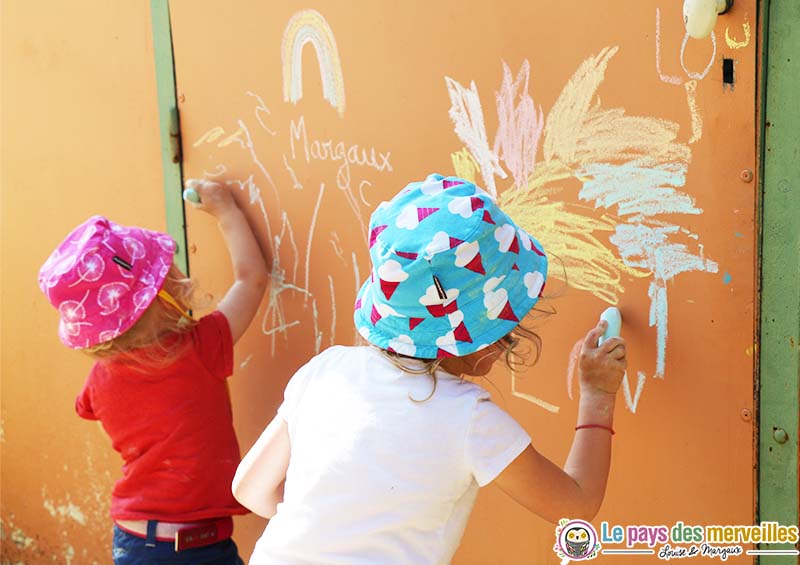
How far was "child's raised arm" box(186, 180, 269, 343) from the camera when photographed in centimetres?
265

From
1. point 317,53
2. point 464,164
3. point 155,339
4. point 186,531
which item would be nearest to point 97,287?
point 155,339

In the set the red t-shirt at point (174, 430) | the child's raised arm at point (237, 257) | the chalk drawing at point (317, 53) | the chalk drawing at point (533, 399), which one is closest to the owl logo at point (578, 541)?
the chalk drawing at point (533, 399)

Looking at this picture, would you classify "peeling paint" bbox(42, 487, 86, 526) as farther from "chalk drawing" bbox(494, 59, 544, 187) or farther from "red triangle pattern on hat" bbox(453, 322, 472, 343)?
"red triangle pattern on hat" bbox(453, 322, 472, 343)

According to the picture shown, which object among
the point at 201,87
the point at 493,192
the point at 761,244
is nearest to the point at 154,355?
the point at 201,87

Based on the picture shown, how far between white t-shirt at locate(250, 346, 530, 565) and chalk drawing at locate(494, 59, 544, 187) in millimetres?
624

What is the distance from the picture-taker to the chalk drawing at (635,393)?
2010 millimetres

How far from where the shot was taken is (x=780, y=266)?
69.7 inches

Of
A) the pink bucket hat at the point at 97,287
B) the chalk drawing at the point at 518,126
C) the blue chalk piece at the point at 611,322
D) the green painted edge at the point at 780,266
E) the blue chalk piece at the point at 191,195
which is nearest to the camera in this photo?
the green painted edge at the point at 780,266

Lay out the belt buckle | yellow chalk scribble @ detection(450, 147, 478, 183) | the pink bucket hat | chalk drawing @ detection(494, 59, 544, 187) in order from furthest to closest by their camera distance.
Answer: the belt buckle, the pink bucket hat, yellow chalk scribble @ detection(450, 147, 478, 183), chalk drawing @ detection(494, 59, 544, 187)

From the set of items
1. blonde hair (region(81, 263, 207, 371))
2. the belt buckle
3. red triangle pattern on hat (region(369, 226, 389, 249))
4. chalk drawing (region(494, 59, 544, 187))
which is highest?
chalk drawing (region(494, 59, 544, 187))

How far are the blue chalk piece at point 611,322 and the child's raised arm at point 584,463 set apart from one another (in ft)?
0.04

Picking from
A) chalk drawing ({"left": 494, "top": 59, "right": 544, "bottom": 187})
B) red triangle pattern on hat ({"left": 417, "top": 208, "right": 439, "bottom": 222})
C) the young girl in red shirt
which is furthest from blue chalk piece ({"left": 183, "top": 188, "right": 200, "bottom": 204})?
red triangle pattern on hat ({"left": 417, "top": 208, "right": 439, "bottom": 222})

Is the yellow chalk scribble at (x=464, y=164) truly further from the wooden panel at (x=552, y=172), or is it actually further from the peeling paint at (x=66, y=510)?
the peeling paint at (x=66, y=510)

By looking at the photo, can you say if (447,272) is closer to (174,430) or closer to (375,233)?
(375,233)
